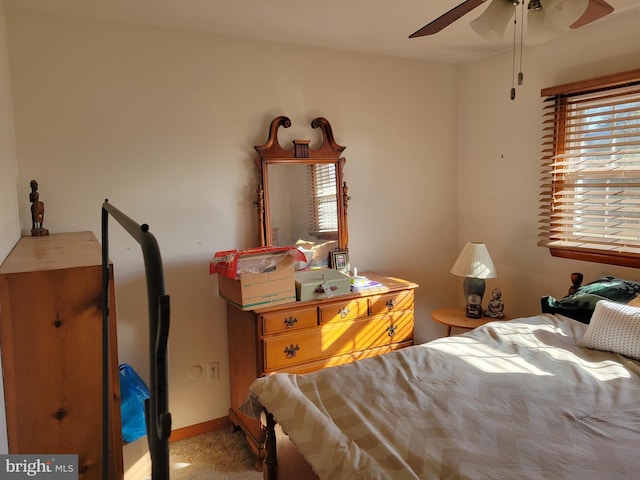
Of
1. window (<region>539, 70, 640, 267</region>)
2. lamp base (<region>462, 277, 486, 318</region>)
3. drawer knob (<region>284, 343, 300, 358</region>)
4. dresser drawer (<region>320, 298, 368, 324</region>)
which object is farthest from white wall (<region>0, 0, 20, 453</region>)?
window (<region>539, 70, 640, 267</region>)

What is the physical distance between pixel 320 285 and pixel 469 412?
4.21 feet

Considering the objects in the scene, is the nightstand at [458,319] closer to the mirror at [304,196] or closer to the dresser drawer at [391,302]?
the dresser drawer at [391,302]

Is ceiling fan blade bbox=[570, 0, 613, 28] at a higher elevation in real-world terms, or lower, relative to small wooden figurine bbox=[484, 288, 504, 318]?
Result: higher

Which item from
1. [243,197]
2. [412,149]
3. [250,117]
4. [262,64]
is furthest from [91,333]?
[412,149]

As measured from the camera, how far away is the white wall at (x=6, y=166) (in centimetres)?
161

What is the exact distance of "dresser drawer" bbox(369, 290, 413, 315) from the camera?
9.39ft

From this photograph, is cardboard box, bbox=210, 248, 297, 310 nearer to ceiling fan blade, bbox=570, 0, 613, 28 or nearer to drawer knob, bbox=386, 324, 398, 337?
drawer knob, bbox=386, 324, 398, 337

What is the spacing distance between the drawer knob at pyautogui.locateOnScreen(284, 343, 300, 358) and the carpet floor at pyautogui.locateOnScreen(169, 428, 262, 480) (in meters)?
0.62

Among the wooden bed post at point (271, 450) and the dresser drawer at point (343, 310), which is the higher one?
the dresser drawer at point (343, 310)

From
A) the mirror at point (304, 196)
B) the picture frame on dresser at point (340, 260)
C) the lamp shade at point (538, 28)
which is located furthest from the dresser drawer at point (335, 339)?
the lamp shade at point (538, 28)

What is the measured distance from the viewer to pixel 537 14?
5.35 ft

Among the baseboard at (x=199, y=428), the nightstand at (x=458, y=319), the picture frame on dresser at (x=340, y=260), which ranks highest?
the picture frame on dresser at (x=340, y=260)

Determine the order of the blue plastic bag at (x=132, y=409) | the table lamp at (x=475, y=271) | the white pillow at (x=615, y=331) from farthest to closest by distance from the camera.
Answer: the table lamp at (x=475, y=271) → the blue plastic bag at (x=132, y=409) → the white pillow at (x=615, y=331)

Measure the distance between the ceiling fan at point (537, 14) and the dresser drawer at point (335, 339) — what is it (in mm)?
1745
